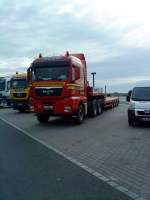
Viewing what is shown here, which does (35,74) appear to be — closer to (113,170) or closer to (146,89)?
(146,89)

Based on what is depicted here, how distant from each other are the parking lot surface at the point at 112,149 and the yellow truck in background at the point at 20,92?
10857 millimetres

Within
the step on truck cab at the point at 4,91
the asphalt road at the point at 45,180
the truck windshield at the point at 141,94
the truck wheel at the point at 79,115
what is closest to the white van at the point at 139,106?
the truck windshield at the point at 141,94

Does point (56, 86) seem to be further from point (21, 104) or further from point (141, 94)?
point (21, 104)

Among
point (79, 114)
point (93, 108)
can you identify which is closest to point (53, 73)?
point (79, 114)

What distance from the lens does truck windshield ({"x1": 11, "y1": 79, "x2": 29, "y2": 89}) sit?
28.5m

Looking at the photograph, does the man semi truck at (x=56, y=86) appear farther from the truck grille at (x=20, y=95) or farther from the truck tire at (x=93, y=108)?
the truck grille at (x=20, y=95)

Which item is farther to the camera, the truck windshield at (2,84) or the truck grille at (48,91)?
the truck windshield at (2,84)

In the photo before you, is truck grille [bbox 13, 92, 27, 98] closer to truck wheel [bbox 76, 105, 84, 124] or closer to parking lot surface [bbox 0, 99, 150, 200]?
truck wheel [bbox 76, 105, 84, 124]

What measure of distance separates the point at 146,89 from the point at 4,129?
6.70 metres

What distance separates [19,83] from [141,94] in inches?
512

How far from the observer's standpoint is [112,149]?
1120cm

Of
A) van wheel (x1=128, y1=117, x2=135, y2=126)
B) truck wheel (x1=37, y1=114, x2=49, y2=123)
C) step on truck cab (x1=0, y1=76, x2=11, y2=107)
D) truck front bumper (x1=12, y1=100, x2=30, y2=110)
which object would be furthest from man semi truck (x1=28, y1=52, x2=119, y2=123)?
step on truck cab (x1=0, y1=76, x2=11, y2=107)

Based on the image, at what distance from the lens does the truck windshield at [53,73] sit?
711 inches

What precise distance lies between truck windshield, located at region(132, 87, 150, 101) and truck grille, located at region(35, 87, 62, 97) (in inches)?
134
